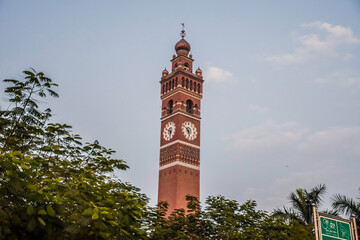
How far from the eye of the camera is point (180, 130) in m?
53.9

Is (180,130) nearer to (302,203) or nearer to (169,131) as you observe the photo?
(169,131)

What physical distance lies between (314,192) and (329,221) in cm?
1097

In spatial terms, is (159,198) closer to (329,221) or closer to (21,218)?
(329,221)

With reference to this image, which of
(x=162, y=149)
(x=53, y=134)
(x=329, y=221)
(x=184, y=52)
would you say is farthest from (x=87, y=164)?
(x=184, y=52)

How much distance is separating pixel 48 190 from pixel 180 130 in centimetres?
4219

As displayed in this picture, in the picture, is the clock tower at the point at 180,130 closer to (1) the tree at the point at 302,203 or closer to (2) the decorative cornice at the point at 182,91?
(2) the decorative cornice at the point at 182,91

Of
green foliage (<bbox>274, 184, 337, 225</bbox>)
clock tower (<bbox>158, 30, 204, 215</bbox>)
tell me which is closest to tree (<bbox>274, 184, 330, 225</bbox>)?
green foliage (<bbox>274, 184, 337, 225</bbox>)

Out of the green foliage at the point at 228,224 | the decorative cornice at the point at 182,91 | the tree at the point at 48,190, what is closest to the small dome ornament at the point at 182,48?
the decorative cornice at the point at 182,91

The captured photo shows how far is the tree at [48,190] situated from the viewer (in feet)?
35.8

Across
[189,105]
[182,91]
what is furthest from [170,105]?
[182,91]

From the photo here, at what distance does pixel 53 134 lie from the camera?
52.8 ft

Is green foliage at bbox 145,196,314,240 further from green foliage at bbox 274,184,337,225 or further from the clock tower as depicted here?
the clock tower

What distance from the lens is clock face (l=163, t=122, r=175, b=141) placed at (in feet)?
180

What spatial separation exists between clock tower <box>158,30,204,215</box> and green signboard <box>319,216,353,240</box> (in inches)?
1301
